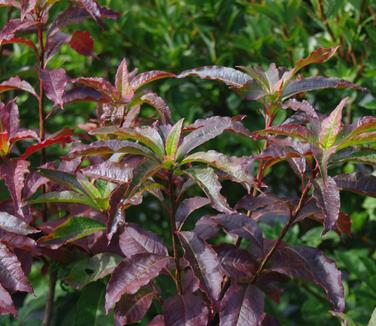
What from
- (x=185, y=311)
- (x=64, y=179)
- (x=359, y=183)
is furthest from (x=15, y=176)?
(x=359, y=183)

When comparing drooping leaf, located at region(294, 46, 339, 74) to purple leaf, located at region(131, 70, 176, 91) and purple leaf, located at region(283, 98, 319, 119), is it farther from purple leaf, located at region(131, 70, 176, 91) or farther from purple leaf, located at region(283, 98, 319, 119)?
purple leaf, located at region(131, 70, 176, 91)

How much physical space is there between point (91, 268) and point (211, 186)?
0.47m

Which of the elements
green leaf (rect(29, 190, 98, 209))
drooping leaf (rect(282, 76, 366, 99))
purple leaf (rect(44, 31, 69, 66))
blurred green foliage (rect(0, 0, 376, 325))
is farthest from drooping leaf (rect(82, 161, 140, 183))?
blurred green foliage (rect(0, 0, 376, 325))

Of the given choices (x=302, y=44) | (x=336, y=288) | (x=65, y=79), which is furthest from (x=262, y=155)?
(x=302, y=44)

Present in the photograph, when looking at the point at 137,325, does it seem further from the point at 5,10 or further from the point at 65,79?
the point at 5,10

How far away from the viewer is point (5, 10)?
2.55 metres

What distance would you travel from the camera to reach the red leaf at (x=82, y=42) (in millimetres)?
1823

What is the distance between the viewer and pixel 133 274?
1.36m

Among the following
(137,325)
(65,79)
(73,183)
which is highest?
(65,79)

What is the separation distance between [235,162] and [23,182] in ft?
1.56

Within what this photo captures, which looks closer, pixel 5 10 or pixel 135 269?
pixel 135 269

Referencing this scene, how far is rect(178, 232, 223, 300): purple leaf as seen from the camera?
4.19 feet

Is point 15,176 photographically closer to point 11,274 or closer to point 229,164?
point 11,274

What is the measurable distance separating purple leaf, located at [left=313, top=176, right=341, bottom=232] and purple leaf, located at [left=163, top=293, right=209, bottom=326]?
1.07 feet
